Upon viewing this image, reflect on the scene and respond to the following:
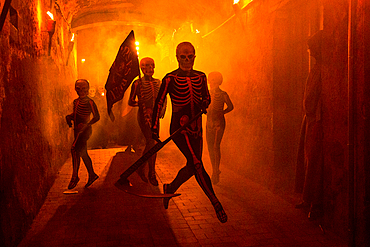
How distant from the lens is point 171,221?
5301 millimetres

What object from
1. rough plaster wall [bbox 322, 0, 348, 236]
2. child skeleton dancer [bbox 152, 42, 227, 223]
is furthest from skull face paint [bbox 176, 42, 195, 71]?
rough plaster wall [bbox 322, 0, 348, 236]

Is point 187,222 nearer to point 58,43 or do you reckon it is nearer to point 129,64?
point 129,64

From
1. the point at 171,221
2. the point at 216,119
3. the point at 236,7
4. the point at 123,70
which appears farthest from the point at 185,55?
the point at 236,7

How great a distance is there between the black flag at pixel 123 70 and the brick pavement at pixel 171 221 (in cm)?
180

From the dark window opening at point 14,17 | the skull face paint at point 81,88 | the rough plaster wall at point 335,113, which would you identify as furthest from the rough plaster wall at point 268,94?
the dark window opening at point 14,17

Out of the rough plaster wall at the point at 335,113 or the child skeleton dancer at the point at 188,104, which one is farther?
the child skeleton dancer at the point at 188,104

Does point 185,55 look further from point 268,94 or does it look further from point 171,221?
point 268,94

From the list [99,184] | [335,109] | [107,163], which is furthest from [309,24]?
[107,163]

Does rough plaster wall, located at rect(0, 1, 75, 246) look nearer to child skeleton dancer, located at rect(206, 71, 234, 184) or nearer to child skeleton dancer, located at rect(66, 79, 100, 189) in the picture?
child skeleton dancer, located at rect(66, 79, 100, 189)

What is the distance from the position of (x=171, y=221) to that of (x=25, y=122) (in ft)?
8.26

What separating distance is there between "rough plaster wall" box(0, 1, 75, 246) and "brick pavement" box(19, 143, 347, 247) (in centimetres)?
38

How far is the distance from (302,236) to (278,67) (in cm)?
372

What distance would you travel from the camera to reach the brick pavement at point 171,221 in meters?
4.52

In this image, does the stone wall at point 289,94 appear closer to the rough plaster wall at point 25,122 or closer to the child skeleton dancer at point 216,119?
the child skeleton dancer at point 216,119
